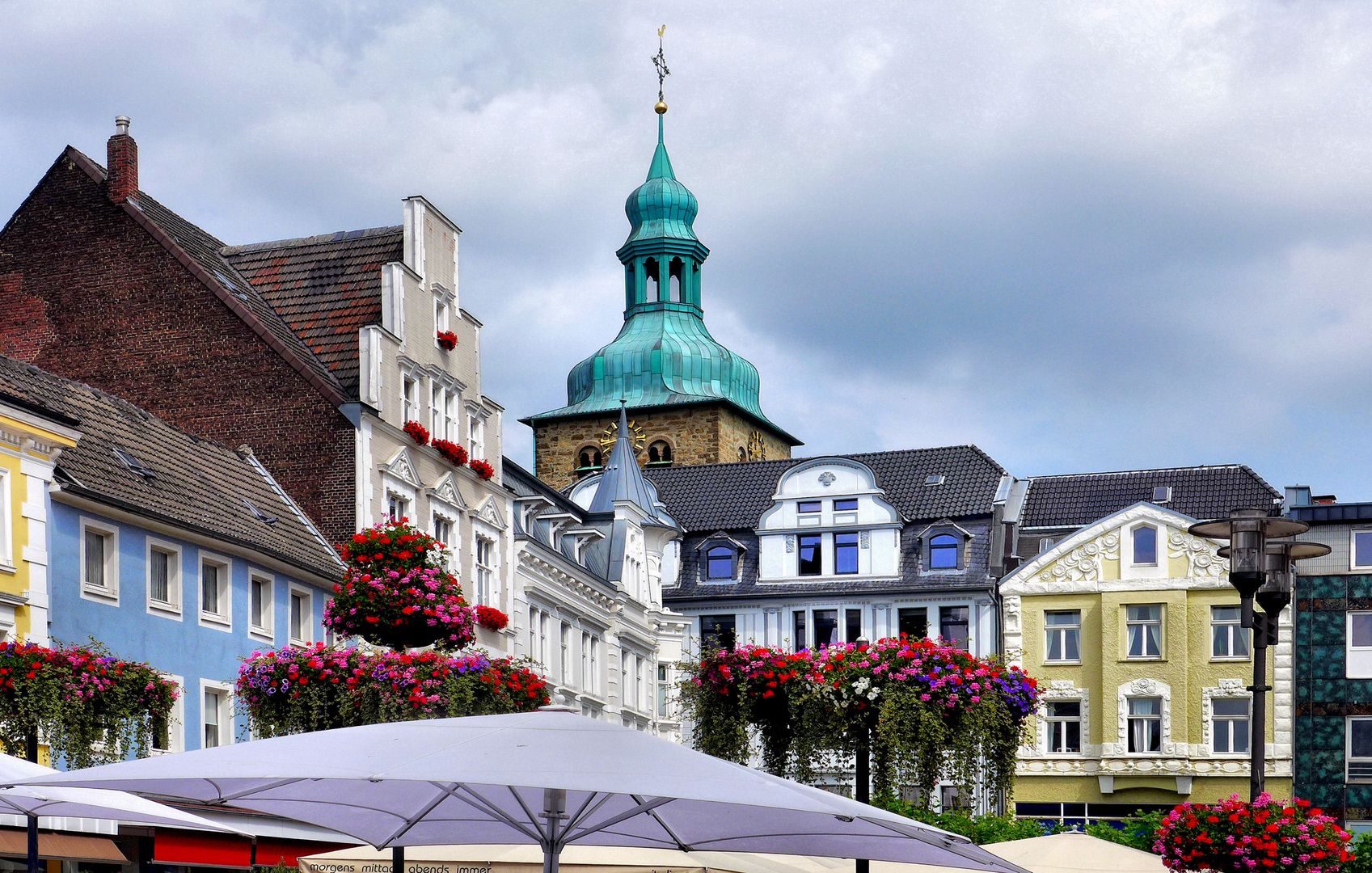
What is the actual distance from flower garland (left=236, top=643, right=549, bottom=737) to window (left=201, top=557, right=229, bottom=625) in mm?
4009

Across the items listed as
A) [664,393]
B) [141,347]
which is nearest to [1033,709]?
[141,347]

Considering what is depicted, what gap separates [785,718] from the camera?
1421 inches

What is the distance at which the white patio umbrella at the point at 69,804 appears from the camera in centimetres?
1426

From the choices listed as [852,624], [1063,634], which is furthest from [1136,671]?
[852,624]

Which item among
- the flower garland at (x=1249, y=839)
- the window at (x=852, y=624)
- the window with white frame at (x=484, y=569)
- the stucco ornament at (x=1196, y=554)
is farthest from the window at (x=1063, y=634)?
the flower garland at (x=1249, y=839)

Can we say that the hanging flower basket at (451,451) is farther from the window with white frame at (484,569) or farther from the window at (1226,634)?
the window at (1226,634)

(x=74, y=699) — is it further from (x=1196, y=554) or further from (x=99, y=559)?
(x=1196, y=554)

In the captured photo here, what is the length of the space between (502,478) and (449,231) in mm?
6377

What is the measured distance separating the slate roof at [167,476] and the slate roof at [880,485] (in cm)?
2500

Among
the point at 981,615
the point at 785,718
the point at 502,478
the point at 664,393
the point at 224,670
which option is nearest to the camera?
the point at 224,670

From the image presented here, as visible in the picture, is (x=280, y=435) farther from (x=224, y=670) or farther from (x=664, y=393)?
(x=664, y=393)

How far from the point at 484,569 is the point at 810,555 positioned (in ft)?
58.7

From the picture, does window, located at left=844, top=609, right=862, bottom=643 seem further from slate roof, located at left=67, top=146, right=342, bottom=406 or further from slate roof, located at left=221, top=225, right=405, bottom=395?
slate roof, located at left=67, top=146, right=342, bottom=406

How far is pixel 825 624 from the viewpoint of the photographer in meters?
57.9
